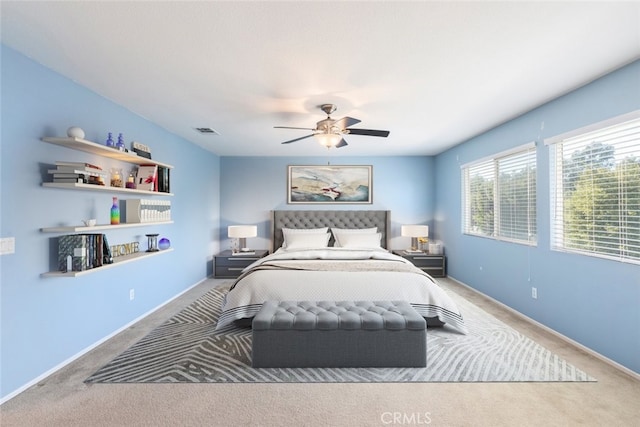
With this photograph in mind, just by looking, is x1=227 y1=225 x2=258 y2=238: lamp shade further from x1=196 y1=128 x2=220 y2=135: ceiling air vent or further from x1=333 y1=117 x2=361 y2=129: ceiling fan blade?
x1=333 y1=117 x2=361 y2=129: ceiling fan blade

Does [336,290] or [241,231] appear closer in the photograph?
[336,290]

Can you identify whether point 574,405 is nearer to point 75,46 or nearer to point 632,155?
point 632,155

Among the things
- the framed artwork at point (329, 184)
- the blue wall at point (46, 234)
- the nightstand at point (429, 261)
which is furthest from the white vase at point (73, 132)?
the nightstand at point (429, 261)

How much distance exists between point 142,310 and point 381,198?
4.44 metres

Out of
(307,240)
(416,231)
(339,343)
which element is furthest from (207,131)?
(416,231)

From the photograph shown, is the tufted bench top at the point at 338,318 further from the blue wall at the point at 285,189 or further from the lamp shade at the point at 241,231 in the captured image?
the blue wall at the point at 285,189

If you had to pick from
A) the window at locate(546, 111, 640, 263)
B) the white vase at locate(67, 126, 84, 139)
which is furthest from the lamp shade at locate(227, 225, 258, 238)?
the window at locate(546, 111, 640, 263)

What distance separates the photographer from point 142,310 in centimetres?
366

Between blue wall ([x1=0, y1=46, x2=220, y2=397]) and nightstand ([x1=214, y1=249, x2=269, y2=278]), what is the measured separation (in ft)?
6.03

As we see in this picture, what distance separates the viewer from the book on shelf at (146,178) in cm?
341

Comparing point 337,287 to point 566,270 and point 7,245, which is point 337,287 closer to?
point 566,270

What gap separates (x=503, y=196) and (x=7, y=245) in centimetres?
511

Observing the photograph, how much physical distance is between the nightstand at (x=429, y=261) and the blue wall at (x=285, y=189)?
22.4 inches

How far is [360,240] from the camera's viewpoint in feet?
17.7
